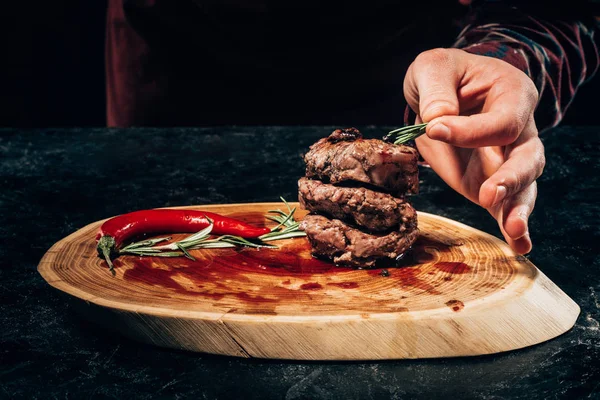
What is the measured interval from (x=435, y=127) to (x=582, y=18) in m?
3.12

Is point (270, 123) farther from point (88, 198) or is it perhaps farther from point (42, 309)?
point (42, 309)

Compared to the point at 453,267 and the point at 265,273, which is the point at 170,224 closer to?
the point at 265,273

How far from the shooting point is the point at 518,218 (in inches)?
116

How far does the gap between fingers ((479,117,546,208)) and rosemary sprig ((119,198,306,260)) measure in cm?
106

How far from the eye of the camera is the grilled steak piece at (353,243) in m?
3.05

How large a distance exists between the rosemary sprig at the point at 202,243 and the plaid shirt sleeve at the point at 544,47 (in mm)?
2019

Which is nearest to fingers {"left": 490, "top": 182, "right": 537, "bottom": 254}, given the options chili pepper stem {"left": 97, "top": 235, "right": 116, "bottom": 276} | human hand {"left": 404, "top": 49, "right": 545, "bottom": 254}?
human hand {"left": 404, "top": 49, "right": 545, "bottom": 254}

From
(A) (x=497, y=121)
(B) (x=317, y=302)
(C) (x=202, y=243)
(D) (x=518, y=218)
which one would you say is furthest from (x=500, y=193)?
(C) (x=202, y=243)

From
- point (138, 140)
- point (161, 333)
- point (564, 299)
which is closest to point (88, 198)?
point (138, 140)

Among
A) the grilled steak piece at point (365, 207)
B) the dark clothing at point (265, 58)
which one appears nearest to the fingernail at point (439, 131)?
the grilled steak piece at point (365, 207)

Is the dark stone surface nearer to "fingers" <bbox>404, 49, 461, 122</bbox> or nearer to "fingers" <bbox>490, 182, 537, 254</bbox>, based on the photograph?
"fingers" <bbox>490, 182, 537, 254</bbox>

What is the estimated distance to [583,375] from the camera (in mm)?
2270

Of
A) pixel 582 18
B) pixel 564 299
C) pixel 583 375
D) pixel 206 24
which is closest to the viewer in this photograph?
pixel 583 375

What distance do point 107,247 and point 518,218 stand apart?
1889mm
